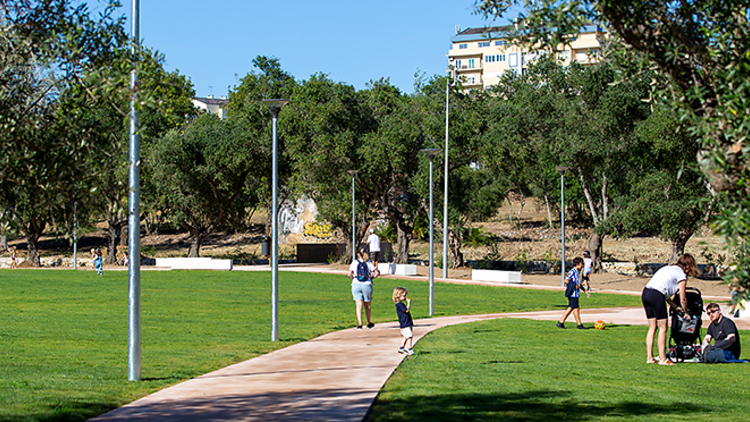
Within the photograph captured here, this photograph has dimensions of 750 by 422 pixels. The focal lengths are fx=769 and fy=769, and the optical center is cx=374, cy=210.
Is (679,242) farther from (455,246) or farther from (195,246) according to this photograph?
(195,246)

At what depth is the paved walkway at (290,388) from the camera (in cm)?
797

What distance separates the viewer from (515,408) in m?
8.57

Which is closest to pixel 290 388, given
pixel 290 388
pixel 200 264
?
pixel 290 388

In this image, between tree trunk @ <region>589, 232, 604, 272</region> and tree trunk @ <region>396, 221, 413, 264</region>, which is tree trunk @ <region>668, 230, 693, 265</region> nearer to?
tree trunk @ <region>589, 232, 604, 272</region>

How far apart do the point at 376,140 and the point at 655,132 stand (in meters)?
16.0

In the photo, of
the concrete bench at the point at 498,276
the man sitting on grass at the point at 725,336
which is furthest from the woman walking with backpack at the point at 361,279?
the concrete bench at the point at 498,276

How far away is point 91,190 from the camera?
6188 millimetres

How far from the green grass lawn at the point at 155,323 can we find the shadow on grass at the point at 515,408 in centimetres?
322

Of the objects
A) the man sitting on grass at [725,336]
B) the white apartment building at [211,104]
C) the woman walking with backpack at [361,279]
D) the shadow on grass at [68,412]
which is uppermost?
the white apartment building at [211,104]

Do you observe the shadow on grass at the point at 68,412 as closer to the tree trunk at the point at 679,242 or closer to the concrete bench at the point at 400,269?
the concrete bench at the point at 400,269

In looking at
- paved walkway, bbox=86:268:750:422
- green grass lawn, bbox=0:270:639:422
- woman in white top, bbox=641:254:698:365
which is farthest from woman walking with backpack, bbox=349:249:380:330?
woman in white top, bbox=641:254:698:365

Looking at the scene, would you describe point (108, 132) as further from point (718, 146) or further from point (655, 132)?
point (655, 132)

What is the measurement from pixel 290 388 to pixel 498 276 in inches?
1192

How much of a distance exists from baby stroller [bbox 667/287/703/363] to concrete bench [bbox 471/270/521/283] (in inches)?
1007
